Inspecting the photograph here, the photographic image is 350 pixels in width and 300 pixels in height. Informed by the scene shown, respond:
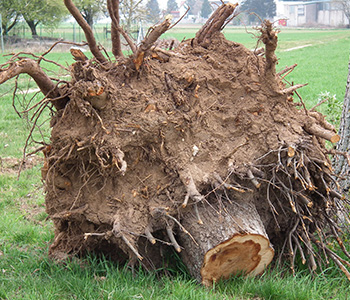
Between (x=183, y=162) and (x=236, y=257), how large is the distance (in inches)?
34.9

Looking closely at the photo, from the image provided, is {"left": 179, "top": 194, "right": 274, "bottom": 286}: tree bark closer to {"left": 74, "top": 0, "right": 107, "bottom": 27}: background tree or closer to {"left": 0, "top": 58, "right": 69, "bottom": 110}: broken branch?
{"left": 0, "top": 58, "right": 69, "bottom": 110}: broken branch

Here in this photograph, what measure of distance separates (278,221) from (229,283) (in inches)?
31.8

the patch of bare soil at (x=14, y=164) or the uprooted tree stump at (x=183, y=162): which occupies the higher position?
the uprooted tree stump at (x=183, y=162)

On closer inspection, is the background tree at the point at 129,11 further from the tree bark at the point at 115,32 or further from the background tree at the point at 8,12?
the background tree at the point at 8,12

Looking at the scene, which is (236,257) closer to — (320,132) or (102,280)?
(102,280)

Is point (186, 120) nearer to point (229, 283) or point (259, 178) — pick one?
point (259, 178)

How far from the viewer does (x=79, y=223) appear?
151 inches

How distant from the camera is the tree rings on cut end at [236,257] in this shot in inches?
134

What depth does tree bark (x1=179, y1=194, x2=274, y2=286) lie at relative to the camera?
3389mm

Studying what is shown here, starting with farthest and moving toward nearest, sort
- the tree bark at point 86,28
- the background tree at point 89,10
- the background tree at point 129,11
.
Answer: the background tree at point 89,10 < the background tree at point 129,11 < the tree bark at point 86,28

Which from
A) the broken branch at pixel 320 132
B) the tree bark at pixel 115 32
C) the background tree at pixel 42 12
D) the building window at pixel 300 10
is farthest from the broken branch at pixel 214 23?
the building window at pixel 300 10

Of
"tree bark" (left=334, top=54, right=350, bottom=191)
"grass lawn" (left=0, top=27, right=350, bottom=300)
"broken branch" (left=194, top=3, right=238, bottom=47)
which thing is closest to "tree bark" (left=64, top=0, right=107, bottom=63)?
"grass lawn" (left=0, top=27, right=350, bottom=300)

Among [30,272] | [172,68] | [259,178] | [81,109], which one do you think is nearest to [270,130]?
[259,178]

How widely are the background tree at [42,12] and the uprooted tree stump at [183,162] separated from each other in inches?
1304
